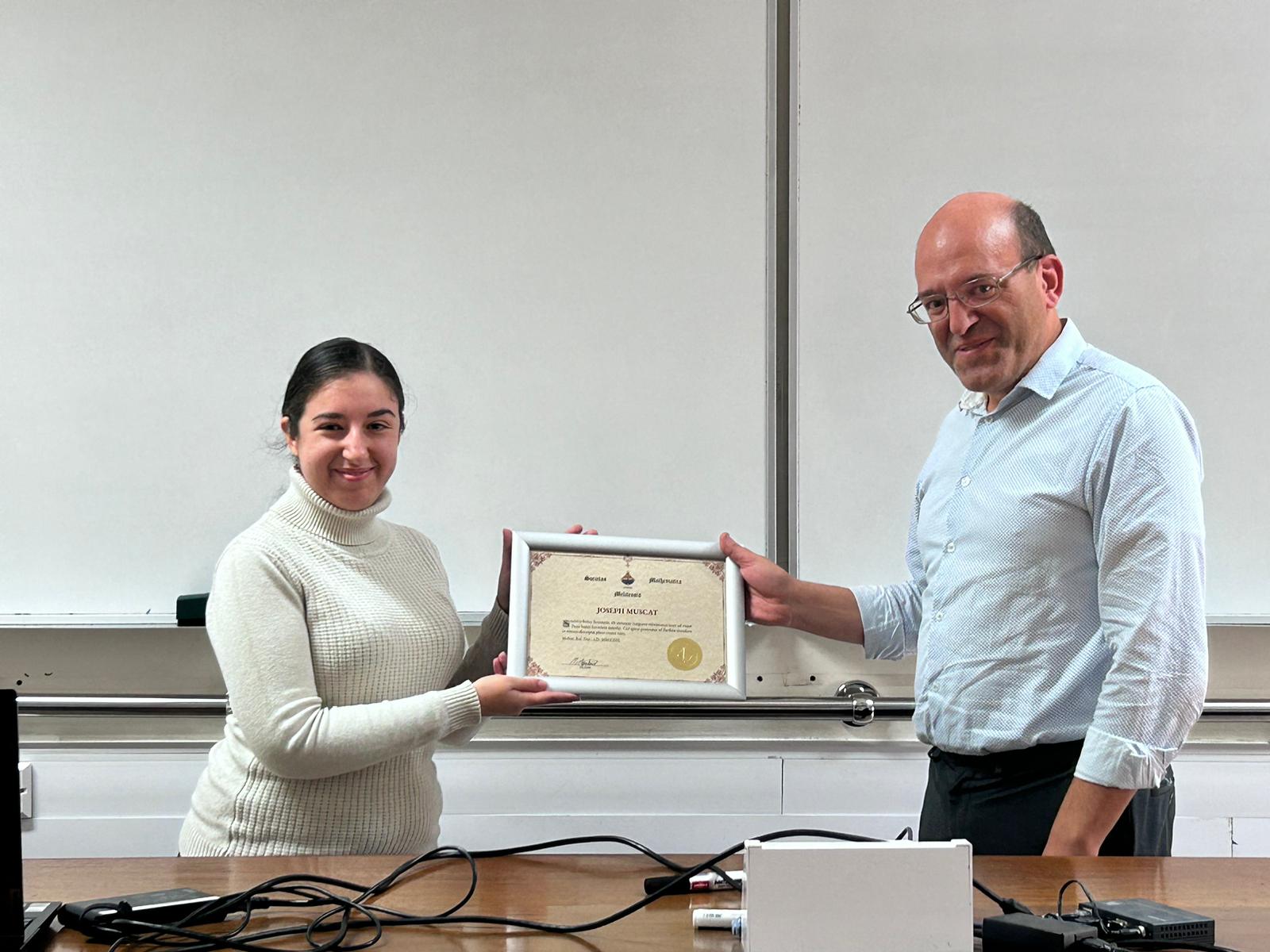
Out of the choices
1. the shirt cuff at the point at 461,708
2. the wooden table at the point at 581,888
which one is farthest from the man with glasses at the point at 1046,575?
the shirt cuff at the point at 461,708

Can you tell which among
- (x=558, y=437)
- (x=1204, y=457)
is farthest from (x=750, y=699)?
(x=1204, y=457)

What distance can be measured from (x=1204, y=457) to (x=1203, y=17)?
3.45ft

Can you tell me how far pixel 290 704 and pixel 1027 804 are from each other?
1.17 meters

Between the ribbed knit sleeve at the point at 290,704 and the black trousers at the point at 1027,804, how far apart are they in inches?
32.1

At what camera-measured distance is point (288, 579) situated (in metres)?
1.88

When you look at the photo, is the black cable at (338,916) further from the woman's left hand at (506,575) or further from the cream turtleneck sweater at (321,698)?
the woman's left hand at (506,575)

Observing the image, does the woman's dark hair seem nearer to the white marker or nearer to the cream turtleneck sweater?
the cream turtleneck sweater

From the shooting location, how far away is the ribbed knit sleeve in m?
1.76

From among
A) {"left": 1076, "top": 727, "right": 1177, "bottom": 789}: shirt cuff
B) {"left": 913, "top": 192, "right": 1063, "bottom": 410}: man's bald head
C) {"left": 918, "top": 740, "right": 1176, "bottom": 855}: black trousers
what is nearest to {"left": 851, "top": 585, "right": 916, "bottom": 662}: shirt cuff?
{"left": 918, "top": 740, "right": 1176, "bottom": 855}: black trousers

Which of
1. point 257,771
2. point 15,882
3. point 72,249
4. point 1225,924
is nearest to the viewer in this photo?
point 15,882

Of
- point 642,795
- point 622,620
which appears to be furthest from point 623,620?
point 642,795

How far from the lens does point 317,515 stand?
200cm

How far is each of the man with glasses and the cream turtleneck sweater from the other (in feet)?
2.70

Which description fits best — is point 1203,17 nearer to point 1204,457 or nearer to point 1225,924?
point 1204,457
